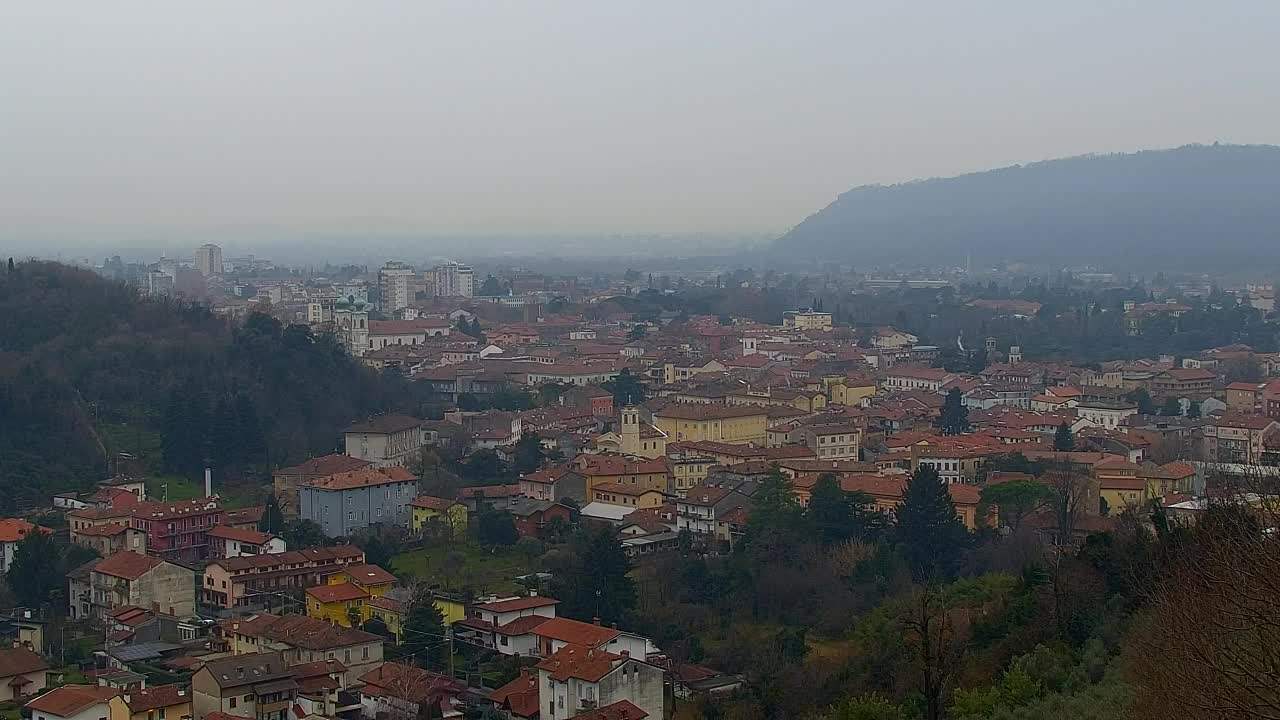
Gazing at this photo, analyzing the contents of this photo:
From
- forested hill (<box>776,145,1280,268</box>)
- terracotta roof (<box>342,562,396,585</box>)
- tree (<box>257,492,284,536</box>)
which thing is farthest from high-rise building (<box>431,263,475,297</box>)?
forested hill (<box>776,145,1280,268</box>)

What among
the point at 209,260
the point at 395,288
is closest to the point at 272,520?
the point at 395,288

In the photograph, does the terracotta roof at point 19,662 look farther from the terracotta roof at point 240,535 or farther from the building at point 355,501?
the building at point 355,501

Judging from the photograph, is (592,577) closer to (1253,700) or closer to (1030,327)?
(1253,700)

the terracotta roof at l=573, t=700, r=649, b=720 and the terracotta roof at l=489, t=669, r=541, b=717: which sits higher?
the terracotta roof at l=573, t=700, r=649, b=720

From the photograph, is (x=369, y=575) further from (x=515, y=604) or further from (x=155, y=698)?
(x=155, y=698)

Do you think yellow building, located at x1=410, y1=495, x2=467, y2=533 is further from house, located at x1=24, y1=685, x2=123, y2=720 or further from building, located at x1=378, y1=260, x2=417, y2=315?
building, located at x1=378, y1=260, x2=417, y2=315

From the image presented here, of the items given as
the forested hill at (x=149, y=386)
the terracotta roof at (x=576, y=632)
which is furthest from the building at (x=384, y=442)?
the terracotta roof at (x=576, y=632)
